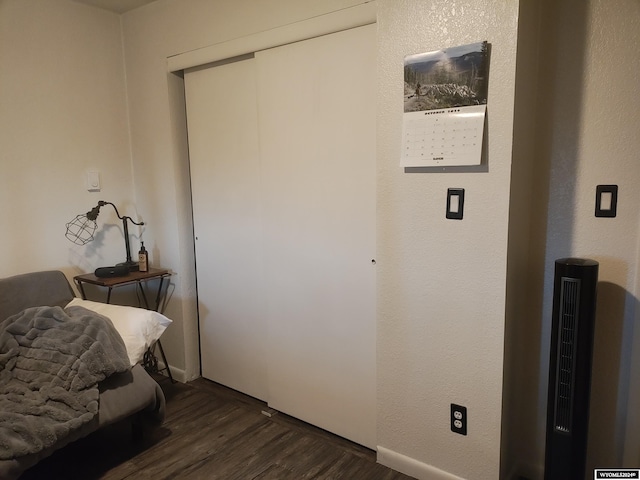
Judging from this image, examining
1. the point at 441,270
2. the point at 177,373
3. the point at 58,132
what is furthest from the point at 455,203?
the point at 58,132

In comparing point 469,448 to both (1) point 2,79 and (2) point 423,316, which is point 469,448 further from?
(1) point 2,79

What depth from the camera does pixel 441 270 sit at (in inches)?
69.3

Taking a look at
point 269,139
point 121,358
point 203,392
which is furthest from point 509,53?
point 203,392

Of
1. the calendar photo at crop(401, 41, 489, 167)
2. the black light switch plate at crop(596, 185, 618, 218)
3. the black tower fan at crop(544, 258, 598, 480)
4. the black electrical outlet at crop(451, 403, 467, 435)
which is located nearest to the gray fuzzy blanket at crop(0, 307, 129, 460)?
the black electrical outlet at crop(451, 403, 467, 435)

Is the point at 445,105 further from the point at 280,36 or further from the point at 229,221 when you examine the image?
the point at 229,221

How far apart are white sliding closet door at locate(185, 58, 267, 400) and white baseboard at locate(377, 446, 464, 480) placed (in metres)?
0.87

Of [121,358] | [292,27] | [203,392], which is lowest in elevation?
[203,392]

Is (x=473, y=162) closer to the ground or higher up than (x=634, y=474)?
higher up

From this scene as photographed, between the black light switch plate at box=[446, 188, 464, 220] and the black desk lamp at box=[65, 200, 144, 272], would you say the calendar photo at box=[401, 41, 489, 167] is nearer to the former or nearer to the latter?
the black light switch plate at box=[446, 188, 464, 220]

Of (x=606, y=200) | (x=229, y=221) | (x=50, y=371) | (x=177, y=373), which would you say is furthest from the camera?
(x=177, y=373)

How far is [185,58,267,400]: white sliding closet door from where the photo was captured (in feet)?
8.18

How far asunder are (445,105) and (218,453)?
1.86 meters

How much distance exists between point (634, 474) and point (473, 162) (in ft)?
4.13

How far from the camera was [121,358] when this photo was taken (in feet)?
6.59
